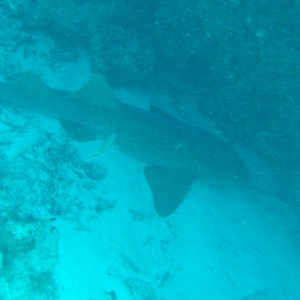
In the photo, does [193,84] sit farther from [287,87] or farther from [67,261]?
[67,261]

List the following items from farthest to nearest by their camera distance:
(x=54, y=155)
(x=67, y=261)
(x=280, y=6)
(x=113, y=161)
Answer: (x=113, y=161) → (x=54, y=155) → (x=280, y=6) → (x=67, y=261)

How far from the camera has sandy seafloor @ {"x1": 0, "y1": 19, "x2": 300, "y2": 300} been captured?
13.0 feet

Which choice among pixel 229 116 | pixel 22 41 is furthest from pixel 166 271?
pixel 22 41

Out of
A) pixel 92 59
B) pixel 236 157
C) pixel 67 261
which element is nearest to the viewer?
pixel 67 261

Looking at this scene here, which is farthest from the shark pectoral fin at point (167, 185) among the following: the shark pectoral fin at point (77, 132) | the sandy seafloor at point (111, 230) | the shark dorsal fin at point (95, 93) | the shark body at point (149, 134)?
the shark dorsal fin at point (95, 93)

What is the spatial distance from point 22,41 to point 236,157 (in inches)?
208

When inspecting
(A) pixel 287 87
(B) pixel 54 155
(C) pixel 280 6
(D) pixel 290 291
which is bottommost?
(D) pixel 290 291

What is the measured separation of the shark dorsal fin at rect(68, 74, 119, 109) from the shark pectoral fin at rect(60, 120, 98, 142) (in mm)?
498

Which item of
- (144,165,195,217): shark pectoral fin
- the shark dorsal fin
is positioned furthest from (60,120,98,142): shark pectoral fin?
(144,165,195,217): shark pectoral fin

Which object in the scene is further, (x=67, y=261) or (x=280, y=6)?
(x=280, y=6)

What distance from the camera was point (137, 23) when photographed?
290 inches

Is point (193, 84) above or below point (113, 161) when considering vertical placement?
above

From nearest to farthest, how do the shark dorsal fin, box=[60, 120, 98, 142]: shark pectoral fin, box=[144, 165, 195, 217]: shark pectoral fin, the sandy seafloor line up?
the sandy seafloor
box=[144, 165, 195, 217]: shark pectoral fin
box=[60, 120, 98, 142]: shark pectoral fin
the shark dorsal fin

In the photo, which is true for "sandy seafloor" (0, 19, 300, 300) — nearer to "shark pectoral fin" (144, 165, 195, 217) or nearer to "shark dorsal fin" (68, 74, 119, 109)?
"shark pectoral fin" (144, 165, 195, 217)
